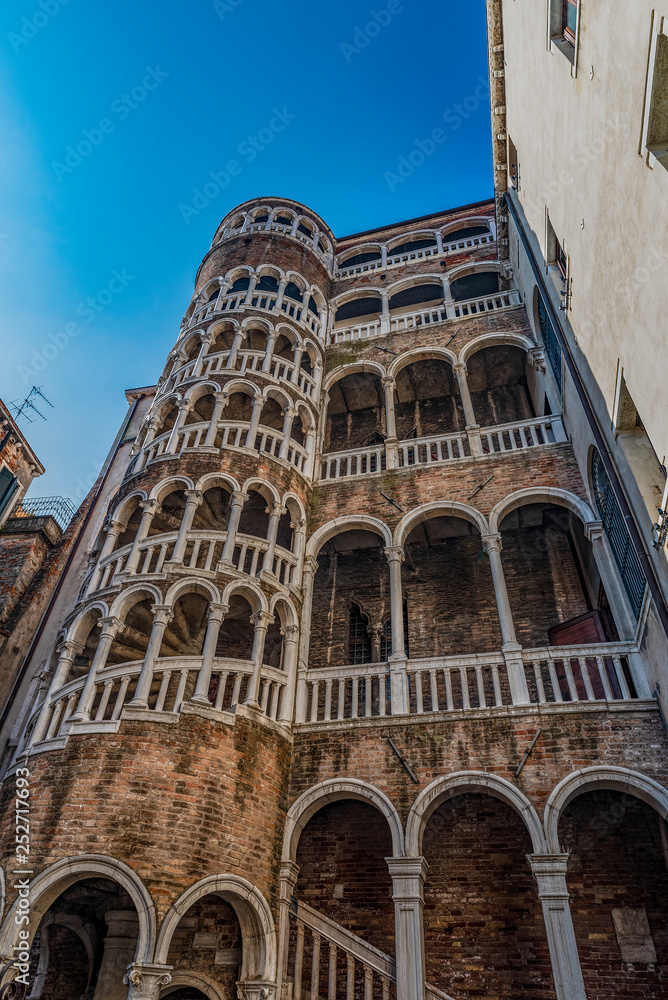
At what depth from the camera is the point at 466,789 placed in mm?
9719

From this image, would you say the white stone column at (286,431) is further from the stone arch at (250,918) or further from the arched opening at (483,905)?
the stone arch at (250,918)

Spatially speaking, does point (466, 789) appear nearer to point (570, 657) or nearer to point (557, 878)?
point (557, 878)

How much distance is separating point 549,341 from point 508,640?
807 cm

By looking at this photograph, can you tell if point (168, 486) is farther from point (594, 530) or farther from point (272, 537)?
point (594, 530)

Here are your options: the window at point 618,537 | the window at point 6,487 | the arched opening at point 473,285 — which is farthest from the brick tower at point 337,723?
the window at point 6,487

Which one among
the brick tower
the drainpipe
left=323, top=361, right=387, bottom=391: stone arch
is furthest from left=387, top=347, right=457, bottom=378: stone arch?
the drainpipe

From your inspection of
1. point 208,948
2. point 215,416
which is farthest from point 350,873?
point 215,416

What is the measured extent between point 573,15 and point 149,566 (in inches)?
488

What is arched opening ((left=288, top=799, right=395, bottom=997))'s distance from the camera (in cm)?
1061

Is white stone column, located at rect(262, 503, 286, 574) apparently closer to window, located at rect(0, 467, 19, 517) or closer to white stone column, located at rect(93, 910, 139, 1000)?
white stone column, located at rect(93, 910, 139, 1000)

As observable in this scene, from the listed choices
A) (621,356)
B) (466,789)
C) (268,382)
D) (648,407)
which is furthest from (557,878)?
(268,382)

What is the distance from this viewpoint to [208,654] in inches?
411

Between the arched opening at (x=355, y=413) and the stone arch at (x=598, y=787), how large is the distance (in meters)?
10.9

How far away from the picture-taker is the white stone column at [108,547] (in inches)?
489
